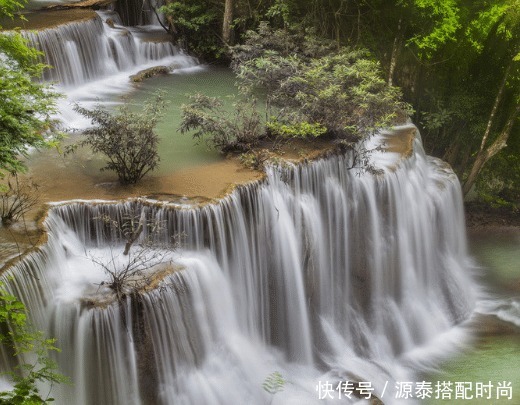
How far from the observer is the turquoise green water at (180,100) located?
12.5 meters

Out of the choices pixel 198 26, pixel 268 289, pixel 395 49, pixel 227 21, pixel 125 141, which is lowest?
pixel 268 289

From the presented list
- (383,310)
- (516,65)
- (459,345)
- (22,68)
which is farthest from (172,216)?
(516,65)

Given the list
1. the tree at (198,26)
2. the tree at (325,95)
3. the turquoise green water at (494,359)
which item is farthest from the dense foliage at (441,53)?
the turquoise green water at (494,359)

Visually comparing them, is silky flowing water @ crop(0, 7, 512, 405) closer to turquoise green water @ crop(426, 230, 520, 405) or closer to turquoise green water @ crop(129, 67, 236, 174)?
turquoise green water @ crop(129, 67, 236, 174)

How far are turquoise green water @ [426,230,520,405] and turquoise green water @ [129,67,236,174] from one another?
587 cm

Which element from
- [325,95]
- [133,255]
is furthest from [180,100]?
[133,255]

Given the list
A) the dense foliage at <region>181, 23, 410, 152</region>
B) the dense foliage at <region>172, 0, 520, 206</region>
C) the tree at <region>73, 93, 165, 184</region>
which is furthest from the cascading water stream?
the dense foliage at <region>181, 23, 410, 152</region>

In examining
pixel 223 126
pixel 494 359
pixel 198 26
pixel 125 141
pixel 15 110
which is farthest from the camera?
pixel 198 26

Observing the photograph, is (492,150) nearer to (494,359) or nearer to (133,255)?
(494,359)

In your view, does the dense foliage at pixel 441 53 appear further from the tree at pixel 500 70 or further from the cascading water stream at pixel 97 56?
the cascading water stream at pixel 97 56

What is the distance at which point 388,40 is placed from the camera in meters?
17.4

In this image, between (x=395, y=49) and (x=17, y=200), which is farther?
(x=395, y=49)

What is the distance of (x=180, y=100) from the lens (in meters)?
16.0

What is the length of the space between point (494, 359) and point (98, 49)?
11.8 meters
